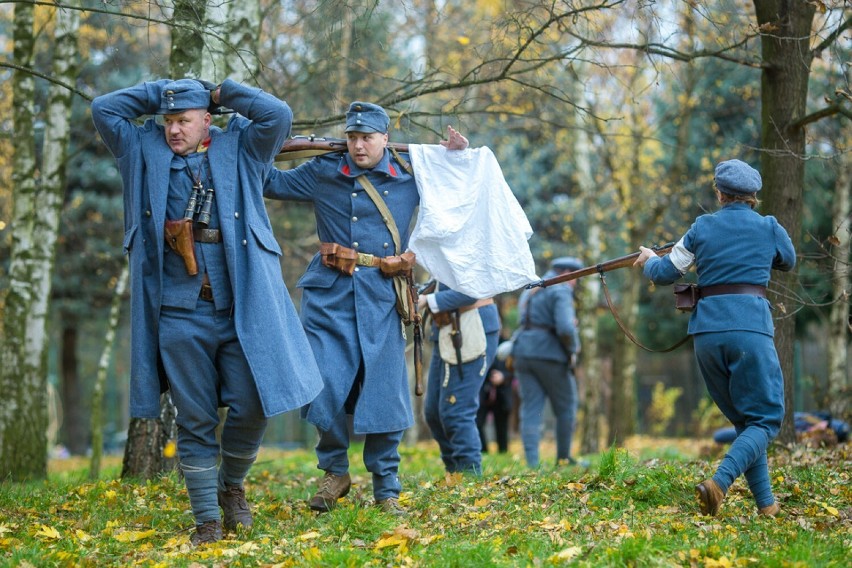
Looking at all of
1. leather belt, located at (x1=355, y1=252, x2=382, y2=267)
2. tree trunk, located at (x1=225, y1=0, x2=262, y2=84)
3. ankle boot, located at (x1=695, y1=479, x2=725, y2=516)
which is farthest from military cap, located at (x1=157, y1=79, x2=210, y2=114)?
ankle boot, located at (x1=695, y1=479, x2=725, y2=516)

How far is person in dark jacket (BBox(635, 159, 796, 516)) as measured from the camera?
567 cm

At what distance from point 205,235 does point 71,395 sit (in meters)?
19.4

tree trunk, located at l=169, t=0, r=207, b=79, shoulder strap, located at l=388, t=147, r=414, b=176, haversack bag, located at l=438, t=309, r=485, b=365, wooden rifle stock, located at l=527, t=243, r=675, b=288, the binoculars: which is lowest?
haversack bag, located at l=438, t=309, r=485, b=365

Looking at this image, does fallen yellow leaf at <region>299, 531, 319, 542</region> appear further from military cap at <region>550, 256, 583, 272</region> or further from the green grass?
military cap at <region>550, 256, 583, 272</region>

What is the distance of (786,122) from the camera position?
8055mm

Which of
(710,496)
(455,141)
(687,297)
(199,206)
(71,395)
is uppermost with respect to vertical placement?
(455,141)

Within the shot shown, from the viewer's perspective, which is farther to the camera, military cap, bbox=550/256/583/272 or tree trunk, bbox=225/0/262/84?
military cap, bbox=550/256/583/272

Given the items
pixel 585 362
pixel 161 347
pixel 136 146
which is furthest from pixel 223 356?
pixel 585 362

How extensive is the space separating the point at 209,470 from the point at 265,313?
0.91m

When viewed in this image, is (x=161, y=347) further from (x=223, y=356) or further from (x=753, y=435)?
(x=753, y=435)

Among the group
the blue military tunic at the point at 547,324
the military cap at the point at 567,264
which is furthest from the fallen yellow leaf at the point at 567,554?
the military cap at the point at 567,264

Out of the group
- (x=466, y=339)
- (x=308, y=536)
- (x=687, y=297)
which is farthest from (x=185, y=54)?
(x=687, y=297)

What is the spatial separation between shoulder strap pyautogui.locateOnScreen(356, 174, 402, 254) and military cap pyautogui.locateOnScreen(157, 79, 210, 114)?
132 centimetres

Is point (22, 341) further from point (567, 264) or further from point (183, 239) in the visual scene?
point (567, 264)
